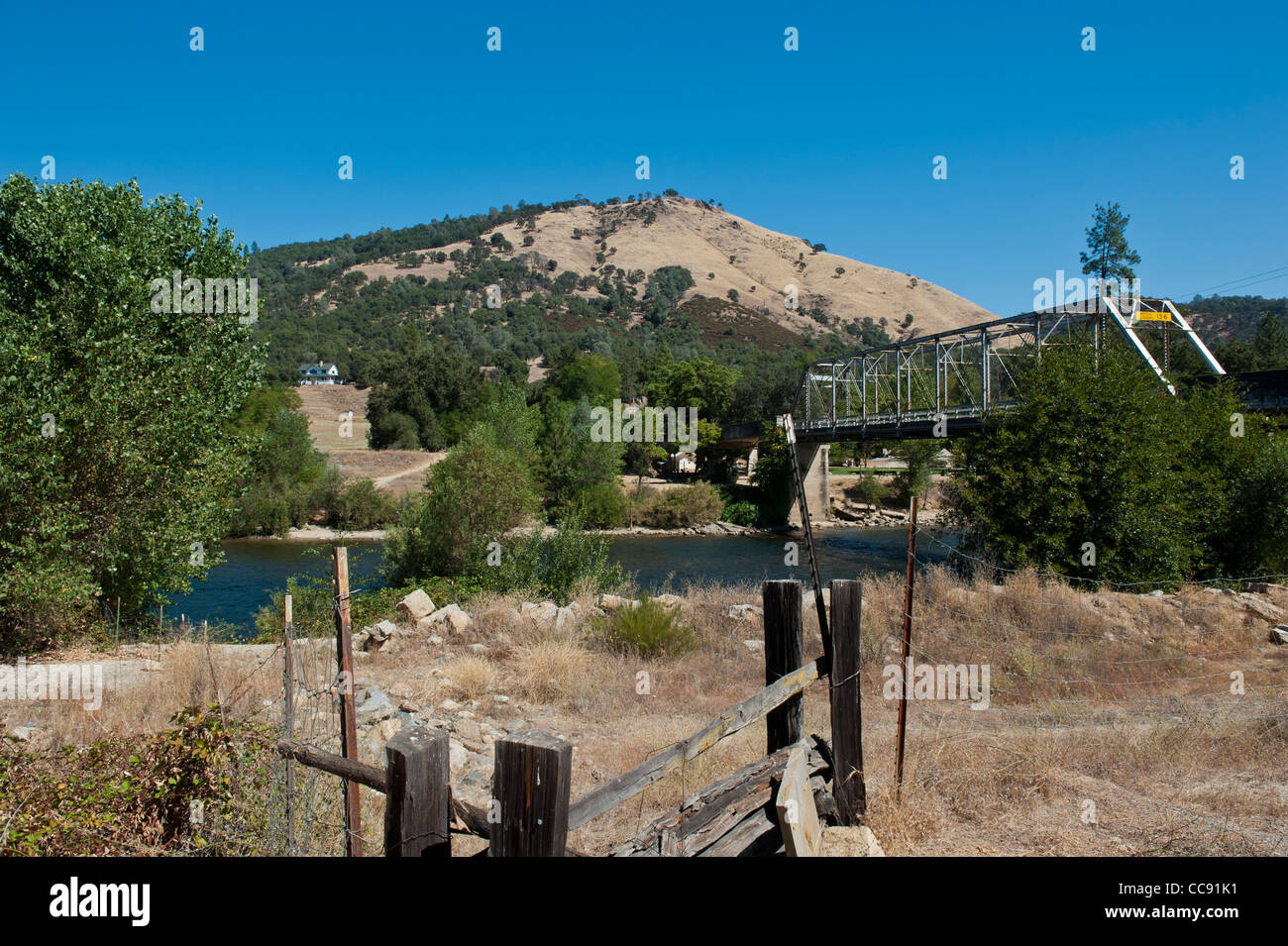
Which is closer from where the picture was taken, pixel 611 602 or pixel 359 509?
pixel 611 602

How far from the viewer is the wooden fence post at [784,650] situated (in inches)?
193

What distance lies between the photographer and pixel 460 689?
10.1 metres

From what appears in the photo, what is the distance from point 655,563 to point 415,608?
22.6 meters

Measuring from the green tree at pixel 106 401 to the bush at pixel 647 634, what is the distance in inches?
328

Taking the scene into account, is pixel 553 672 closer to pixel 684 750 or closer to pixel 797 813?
pixel 684 750

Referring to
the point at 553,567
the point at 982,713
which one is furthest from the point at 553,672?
the point at 553,567

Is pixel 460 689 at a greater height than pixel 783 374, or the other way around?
pixel 783 374

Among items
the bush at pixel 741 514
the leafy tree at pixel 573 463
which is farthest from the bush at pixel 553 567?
the bush at pixel 741 514

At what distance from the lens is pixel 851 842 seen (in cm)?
479

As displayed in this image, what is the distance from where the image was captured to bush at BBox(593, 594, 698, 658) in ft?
38.4

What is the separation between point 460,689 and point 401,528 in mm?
18088

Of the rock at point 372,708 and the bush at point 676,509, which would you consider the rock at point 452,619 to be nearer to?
the rock at point 372,708
